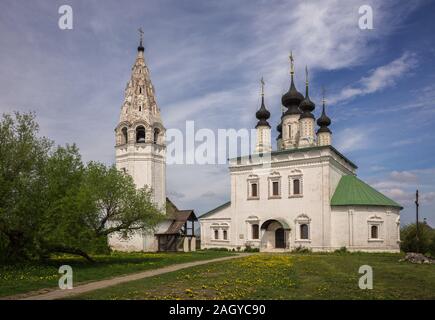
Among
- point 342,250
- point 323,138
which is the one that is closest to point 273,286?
point 342,250

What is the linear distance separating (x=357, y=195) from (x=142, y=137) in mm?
21190

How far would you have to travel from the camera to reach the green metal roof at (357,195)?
32.8 meters

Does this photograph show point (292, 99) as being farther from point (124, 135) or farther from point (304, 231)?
point (124, 135)

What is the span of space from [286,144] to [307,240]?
10993mm

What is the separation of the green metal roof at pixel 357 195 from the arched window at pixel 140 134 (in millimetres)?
19145

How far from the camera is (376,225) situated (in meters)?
33.1

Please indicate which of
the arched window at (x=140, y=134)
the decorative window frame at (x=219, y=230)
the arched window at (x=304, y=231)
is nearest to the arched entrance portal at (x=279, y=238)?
the arched window at (x=304, y=231)

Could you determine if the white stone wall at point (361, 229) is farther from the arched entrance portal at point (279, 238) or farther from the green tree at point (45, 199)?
the green tree at point (45, 199)

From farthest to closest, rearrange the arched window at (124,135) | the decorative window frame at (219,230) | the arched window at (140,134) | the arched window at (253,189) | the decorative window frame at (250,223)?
the arched window at (124,135), the arched window at (140,134), the decorative window frame at (219,230), the arched window at (253,189), the decorative window frame at (250,223)

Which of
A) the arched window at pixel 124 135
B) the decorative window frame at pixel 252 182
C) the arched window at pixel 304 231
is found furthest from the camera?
the arched window at pixel 124 135

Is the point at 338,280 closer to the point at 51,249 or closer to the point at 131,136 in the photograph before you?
the point at 51,249

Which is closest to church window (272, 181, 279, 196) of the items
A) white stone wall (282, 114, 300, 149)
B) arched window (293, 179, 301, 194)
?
arched window (293, 179, 301, 194)
